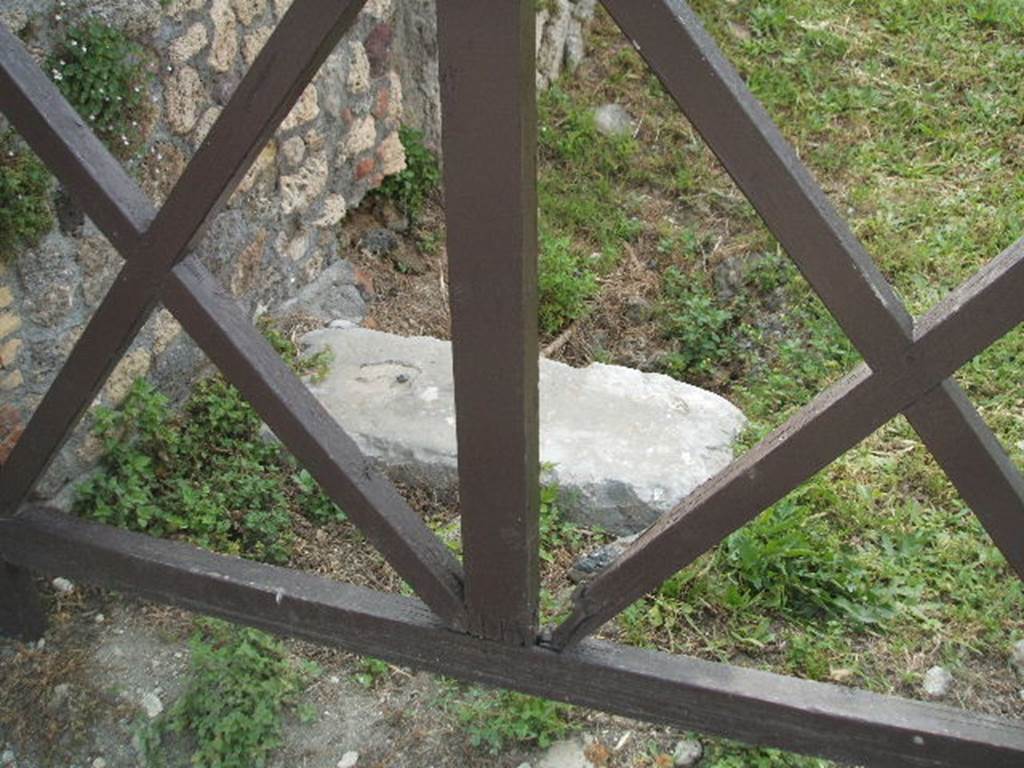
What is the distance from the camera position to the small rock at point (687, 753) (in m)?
2.33

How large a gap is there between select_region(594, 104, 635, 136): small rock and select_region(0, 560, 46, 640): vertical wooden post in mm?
3062

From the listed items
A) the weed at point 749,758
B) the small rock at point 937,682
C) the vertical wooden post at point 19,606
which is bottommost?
the small rock at point 937,682

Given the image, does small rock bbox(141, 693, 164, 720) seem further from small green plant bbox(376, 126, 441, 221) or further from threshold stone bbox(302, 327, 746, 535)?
small green plant bbox(376, 126, 441, 221)

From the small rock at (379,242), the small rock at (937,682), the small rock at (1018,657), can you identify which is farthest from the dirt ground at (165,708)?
the small rock at (379,242)

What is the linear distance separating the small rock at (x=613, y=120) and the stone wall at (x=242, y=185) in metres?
0.78

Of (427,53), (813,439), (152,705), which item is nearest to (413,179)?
(427,53)

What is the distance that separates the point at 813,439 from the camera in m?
1.70

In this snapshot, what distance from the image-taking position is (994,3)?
5.17 m

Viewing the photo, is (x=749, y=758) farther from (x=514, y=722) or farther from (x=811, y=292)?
(x=811, y=292)

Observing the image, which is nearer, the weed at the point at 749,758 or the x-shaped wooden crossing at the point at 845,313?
the x-shaped wooden crossing at the point at 845,313

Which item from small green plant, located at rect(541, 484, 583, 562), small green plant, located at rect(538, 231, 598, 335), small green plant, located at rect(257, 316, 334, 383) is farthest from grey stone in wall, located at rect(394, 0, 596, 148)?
small green plant, located at rect(541, 484, 583, 562)

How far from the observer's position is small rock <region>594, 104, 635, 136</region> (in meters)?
4.83

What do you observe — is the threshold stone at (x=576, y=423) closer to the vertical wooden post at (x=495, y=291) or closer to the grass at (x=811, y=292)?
the grass at (x=811, y=292)

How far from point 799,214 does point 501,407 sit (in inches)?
22.0
